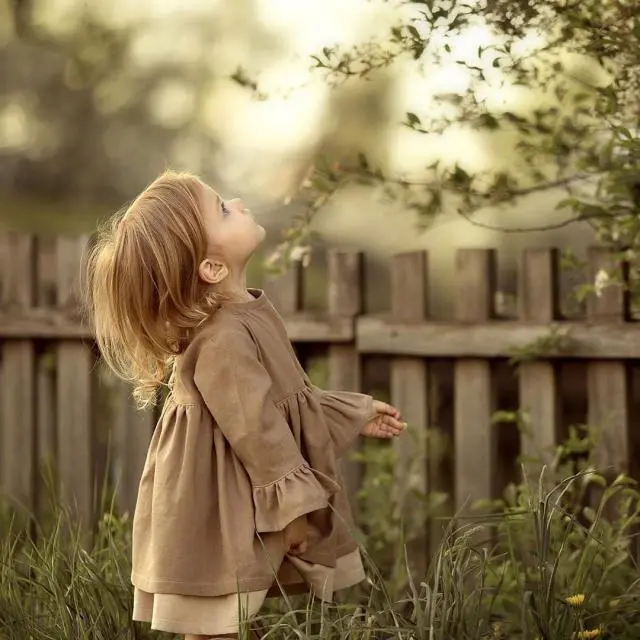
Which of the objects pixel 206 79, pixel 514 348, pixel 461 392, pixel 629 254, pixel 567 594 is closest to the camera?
pixel 567 594

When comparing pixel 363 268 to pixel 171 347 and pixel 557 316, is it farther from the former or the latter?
pixel 171 347

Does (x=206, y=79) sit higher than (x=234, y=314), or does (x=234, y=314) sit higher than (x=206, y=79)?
(x=206, y=79)

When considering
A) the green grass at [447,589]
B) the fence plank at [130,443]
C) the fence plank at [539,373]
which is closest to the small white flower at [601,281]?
the fence plank at [539,373]

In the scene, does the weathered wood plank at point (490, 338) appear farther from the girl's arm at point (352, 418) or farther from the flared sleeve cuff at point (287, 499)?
the flared sleeve cuff at point (287, 499)

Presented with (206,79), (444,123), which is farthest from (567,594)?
(206,79)

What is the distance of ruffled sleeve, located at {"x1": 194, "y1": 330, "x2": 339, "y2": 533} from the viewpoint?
8.54ft

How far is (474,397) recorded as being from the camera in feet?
12.7

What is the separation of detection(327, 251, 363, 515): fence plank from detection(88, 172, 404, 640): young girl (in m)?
1.23

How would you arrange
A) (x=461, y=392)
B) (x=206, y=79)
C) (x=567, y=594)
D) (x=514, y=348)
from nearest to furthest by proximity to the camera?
(x=567, y=594) → (x=514, y=348) → (x=461, y=392) → (x=206, y=79)

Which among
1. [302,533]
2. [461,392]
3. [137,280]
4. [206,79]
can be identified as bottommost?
[302,533]

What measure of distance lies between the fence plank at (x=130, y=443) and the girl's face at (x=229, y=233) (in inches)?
74.9

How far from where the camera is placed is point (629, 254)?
10.2ft

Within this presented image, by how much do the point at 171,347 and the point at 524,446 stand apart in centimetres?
139

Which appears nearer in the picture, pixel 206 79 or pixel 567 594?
pixel 567 594
